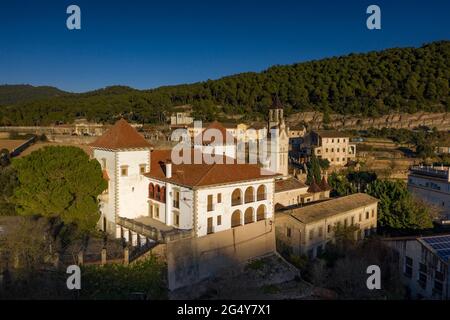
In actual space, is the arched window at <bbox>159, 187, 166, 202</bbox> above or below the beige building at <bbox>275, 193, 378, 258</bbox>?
above

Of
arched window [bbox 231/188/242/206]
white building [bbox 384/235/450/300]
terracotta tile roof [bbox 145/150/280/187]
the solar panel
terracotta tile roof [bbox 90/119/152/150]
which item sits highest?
terracotta tile roof [bbox 90/119/152/150]

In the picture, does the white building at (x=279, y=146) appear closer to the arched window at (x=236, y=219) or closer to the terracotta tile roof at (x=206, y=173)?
the terracotta tile roof at (x=206, y=173)

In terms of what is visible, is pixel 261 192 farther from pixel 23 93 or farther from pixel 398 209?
pixel 23 93

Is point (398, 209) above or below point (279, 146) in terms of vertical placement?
below

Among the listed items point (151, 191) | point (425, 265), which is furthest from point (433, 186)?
point (151, 191)

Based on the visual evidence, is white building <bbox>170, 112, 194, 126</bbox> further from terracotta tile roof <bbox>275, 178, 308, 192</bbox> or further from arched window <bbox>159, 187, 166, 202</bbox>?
arched window <bbox>159, 187, 166, 202</bbox>

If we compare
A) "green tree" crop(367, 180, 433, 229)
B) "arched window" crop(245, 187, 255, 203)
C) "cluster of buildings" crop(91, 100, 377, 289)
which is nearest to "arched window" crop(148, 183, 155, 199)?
"cluster of buildings" crop(91, 100, 377, 289)

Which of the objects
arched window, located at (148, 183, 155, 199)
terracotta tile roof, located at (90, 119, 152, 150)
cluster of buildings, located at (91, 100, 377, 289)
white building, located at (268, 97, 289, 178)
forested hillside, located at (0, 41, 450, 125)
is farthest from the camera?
forested hillside, located at (0, 41, 450, 125)

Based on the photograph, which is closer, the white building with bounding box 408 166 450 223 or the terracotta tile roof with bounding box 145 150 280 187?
the terracotta tile roof with bounding box 145 150 280 187
